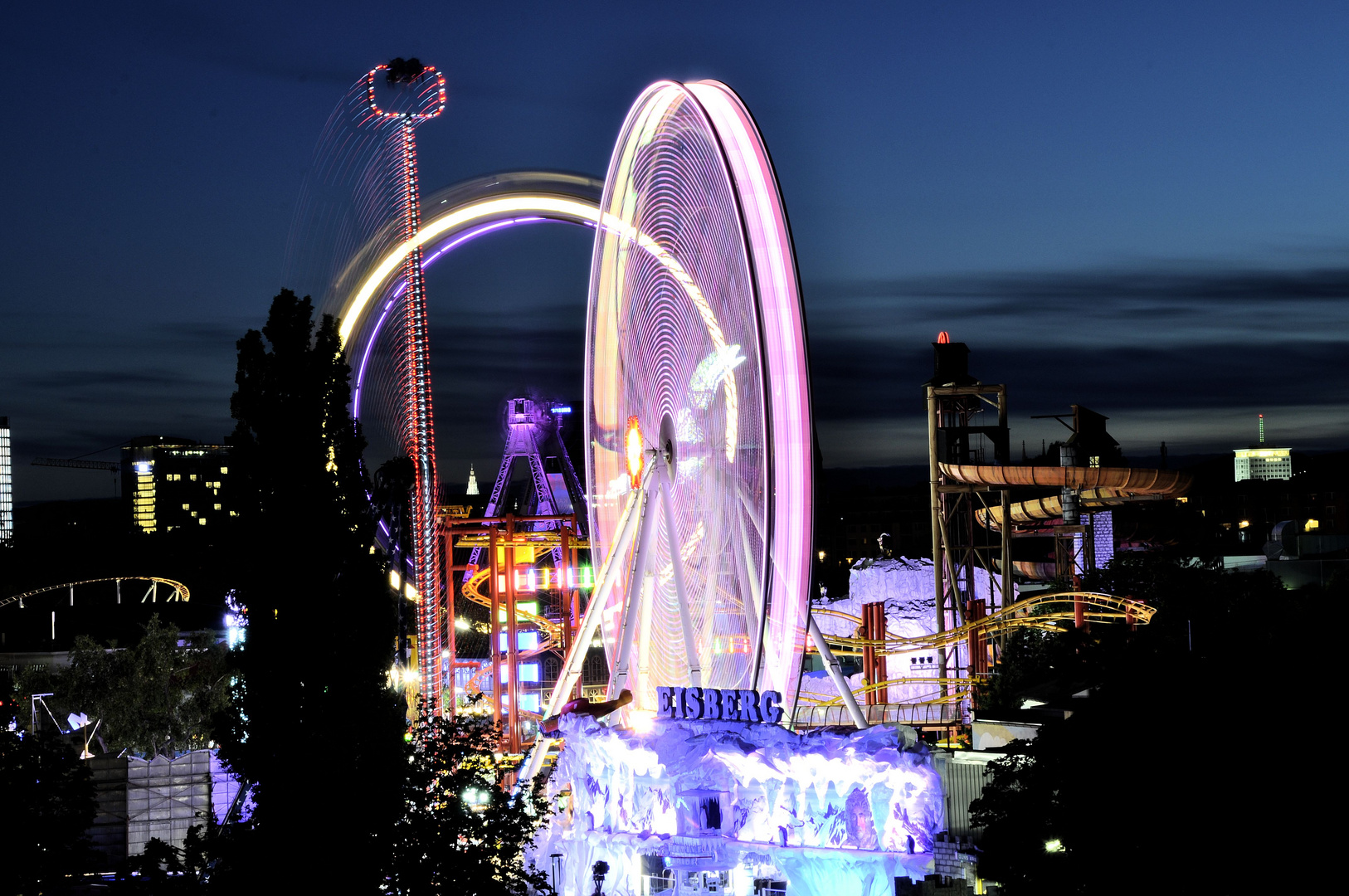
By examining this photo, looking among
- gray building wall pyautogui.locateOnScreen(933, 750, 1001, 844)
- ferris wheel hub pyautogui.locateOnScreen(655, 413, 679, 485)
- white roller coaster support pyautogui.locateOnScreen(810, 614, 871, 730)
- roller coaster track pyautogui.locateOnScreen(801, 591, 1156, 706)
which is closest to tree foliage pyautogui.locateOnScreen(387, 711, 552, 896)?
ferris wheel hub pyautogui.locateOnScreen(655, 413, 679, 485)

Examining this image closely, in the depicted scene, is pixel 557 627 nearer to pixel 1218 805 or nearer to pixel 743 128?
pixel 743 128

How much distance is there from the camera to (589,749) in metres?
27.6

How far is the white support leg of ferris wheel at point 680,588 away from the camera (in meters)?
29.0

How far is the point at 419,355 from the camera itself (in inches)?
1303

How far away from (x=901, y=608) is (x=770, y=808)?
138 feet

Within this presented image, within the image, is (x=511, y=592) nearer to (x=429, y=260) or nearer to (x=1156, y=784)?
(x=429, y=260)

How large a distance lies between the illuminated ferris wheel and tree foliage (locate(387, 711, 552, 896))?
6.88 m

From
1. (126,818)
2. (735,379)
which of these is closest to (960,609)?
(735,379)

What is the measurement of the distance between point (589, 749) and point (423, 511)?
28.4ft

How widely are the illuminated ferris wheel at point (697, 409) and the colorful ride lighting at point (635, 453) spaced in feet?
0.16

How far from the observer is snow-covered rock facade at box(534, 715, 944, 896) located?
24344 mm

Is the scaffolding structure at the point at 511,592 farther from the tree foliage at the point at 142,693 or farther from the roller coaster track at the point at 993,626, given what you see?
the roller coaster track at the point at 993,626

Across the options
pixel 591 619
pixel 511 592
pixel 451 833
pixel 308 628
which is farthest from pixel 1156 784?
pixel 511 592

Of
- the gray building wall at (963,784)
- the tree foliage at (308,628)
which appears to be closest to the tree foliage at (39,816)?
the tree foliage at (308,628)
